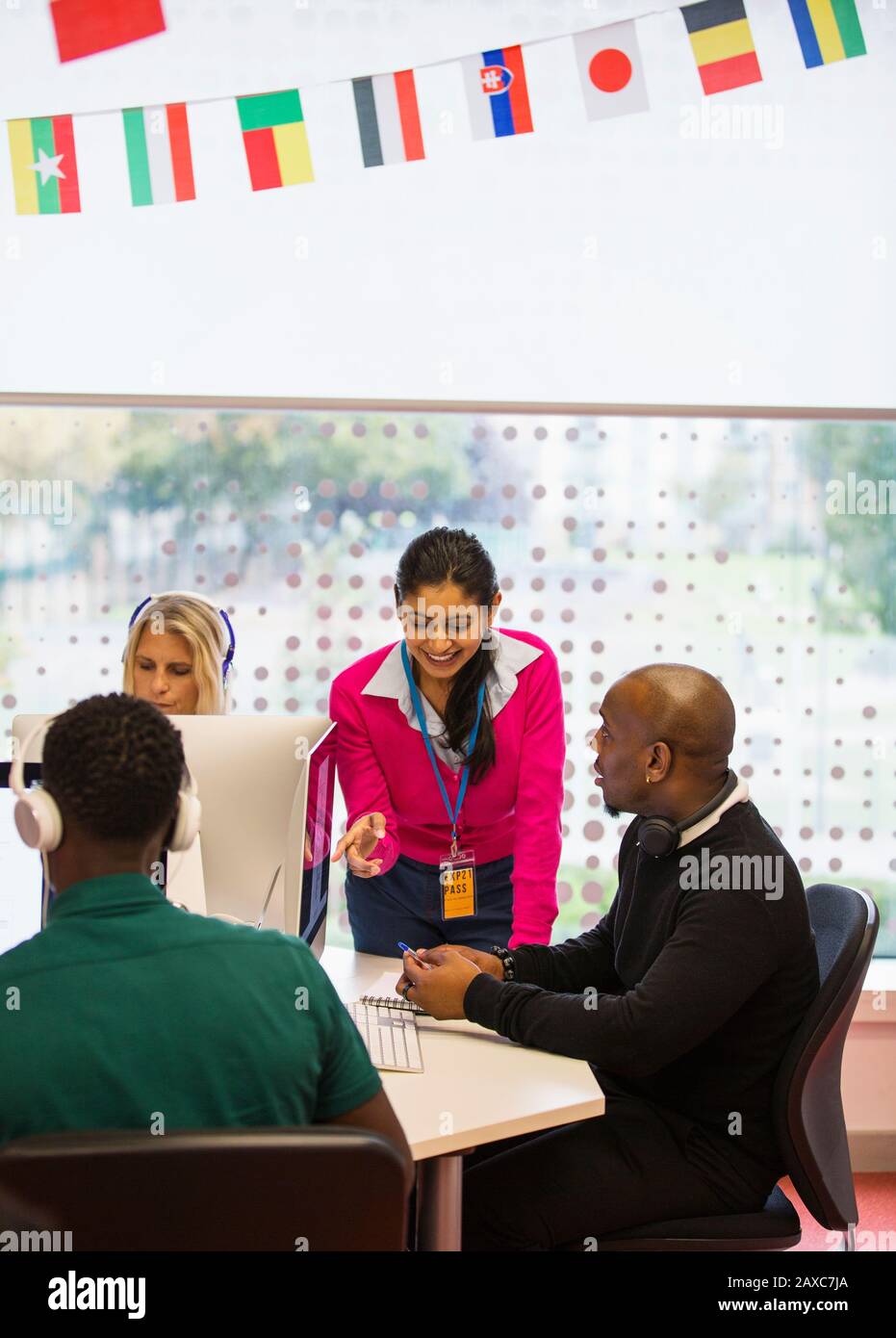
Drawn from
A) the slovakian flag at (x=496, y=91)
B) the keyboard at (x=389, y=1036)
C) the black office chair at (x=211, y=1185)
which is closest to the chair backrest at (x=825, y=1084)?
the keyboard at (x=389, y=1036)

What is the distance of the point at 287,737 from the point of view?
6.84ft

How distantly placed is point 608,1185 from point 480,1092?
308mm

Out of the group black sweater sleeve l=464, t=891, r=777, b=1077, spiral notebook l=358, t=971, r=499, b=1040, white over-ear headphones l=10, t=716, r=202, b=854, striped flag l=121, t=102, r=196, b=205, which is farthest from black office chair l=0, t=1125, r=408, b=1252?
striped flag l=121, t=102, r=196, b=205

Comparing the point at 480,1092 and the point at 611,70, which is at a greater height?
the point at 611,70

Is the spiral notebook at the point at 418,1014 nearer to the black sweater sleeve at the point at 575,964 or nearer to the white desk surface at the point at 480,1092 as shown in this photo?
the white desk surface at the point at 480,1092

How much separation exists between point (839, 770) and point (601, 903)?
79 cm

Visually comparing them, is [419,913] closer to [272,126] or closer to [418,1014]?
[418,1014]

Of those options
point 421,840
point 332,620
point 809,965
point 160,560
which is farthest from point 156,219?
point 809,965

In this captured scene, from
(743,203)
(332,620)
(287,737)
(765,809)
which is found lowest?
(765,809)

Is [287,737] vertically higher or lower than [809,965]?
higher

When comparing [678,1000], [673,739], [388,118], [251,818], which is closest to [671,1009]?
[678,1000]

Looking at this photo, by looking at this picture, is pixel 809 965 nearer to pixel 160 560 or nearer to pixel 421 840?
pixel 421 840

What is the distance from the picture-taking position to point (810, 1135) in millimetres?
1913

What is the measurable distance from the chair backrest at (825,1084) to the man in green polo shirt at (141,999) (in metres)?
0.81
